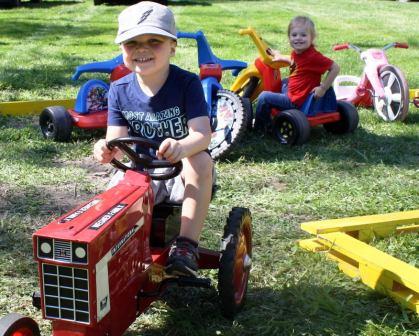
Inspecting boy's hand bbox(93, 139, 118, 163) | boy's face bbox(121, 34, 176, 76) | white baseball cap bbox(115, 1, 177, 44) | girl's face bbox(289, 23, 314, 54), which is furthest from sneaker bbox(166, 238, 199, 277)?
girl's face bbox(289, 23, 314, 54)

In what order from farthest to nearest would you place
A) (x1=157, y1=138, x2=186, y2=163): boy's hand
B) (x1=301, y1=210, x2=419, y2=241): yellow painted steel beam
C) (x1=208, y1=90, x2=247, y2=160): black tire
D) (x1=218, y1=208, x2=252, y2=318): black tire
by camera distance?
(x1=208, y1=90, x2=247, y2=160): black tire → (x1=301, y1=210, x2=419, y2=241): yellow painted steel beam → (x1=218, y1=208, x2=252, y2=318): black tire → (x1=157, y1=138, x2=186, y2=163): boy's hand

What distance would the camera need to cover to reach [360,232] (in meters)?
3.23

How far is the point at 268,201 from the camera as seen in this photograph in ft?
12.5

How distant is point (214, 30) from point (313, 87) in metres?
7.25

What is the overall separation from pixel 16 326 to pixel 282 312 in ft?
3.52

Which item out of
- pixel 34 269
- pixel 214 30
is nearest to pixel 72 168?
pixel 34 269

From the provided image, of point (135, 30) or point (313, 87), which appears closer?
point (135, 30)

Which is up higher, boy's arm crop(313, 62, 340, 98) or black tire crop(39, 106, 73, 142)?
boy's arm crop(313, 62, 340, 98)

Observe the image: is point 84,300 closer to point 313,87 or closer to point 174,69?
point 174,69

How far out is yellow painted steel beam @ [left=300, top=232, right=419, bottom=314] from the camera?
260cm

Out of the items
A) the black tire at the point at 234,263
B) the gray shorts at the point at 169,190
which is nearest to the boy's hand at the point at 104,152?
the gray shorts at the point at 169,190

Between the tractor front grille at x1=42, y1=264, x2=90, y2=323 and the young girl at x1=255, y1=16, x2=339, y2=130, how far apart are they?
3.28 m

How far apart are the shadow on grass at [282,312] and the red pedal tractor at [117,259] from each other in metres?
0.09

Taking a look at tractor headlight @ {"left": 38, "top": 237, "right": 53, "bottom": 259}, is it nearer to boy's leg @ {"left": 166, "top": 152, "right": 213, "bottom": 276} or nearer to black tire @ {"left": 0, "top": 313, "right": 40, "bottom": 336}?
black tire @ {"left": 0, "top": 313, "right": 40, "bottom": 336}
